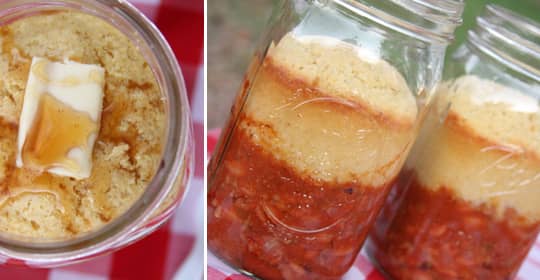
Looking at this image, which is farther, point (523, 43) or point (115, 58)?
point (523, 43)

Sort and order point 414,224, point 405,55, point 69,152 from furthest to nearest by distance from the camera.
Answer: point 414,224 < point 405,55 < point 69,152

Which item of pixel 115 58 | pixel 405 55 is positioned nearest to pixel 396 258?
pixel 405 55

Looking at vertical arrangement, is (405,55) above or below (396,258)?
above

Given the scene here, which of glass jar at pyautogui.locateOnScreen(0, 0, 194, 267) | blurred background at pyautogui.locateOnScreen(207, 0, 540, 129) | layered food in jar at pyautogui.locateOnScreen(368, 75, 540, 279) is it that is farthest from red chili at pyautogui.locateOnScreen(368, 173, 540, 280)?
blurred background at pyautogui.locateOnScreen(207, 0, 540, 129)

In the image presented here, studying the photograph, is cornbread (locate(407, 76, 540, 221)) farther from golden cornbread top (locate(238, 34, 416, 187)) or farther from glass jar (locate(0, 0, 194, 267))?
glass jar (locate(0, 0, 194, 267))

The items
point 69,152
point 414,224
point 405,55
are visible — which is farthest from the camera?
point 414,224

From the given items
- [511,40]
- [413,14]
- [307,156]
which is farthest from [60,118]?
[511,40]

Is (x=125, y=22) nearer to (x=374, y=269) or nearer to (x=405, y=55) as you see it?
(x=405, y=55)
